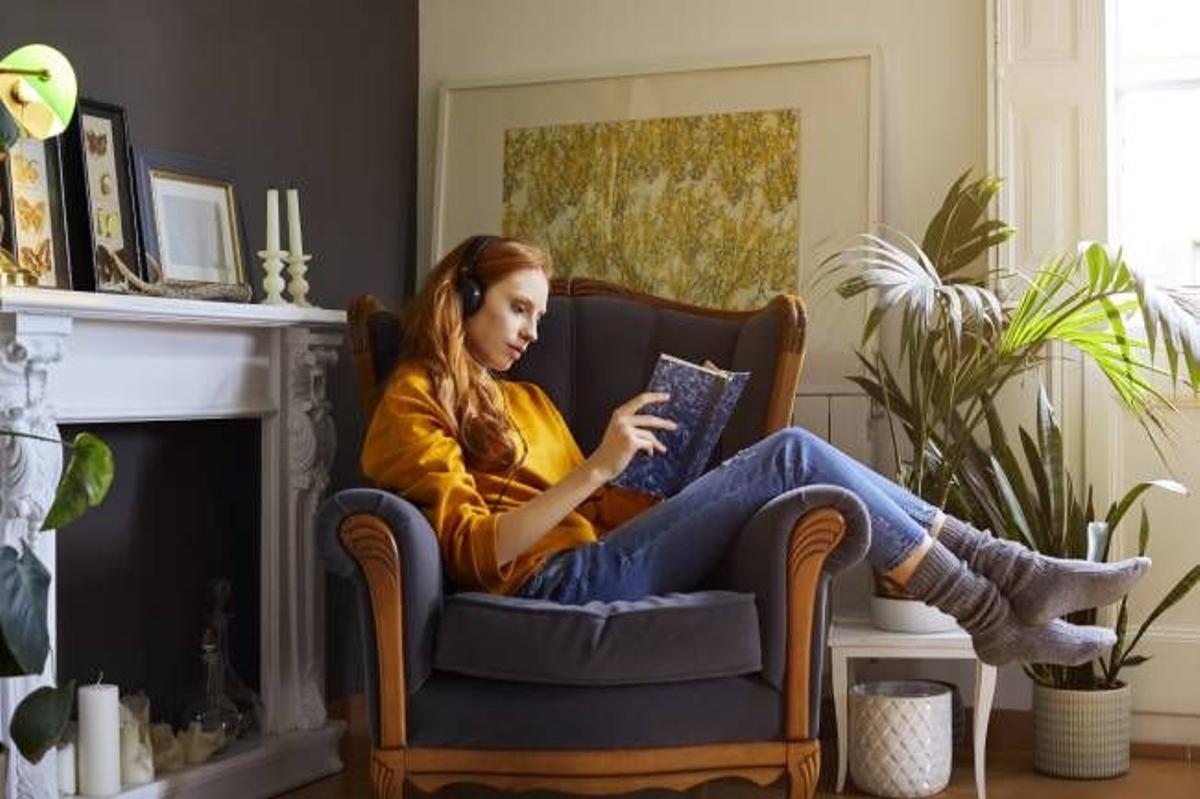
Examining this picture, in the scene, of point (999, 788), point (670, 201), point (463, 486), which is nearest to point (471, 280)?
point (463, 486)

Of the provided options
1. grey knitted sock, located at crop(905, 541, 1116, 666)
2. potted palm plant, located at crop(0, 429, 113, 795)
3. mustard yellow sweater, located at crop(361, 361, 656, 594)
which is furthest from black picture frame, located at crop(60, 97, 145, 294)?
grey knitted sock, located at crop(905, 541, 1116, 666)

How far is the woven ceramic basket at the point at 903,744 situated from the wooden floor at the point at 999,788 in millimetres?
59

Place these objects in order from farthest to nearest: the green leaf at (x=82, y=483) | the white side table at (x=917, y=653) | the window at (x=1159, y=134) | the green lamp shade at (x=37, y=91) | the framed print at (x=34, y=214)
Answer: the window at (x=1159, y=134)
the white side table at (x=917, y=653)
the framed print at (x=34, y=214)
the green lamp shade at (x=37, y=91)
the green leaf at (x=82, y=483)

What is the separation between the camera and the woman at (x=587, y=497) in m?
2.76

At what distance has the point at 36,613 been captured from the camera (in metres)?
1.89

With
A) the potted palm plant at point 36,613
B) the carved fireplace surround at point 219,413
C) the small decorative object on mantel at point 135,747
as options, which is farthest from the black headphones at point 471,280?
the potted palm plant at point 36,613

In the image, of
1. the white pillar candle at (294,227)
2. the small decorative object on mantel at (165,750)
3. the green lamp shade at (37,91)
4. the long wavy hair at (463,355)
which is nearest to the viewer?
the green lamp shade at (37,91)

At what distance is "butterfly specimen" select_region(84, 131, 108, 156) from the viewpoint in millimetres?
3076

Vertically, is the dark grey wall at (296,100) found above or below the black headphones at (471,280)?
above

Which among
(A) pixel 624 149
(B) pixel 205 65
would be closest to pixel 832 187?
(A) pixel 624 149

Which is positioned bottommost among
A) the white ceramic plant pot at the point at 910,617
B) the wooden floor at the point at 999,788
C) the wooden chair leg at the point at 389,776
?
the wooden floor at the point at 999,788

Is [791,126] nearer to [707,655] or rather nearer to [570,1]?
[570,1]

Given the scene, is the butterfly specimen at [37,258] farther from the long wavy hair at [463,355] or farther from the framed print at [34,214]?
the long wavy hair at [463,355]

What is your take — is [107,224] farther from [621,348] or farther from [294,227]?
[621,348]
